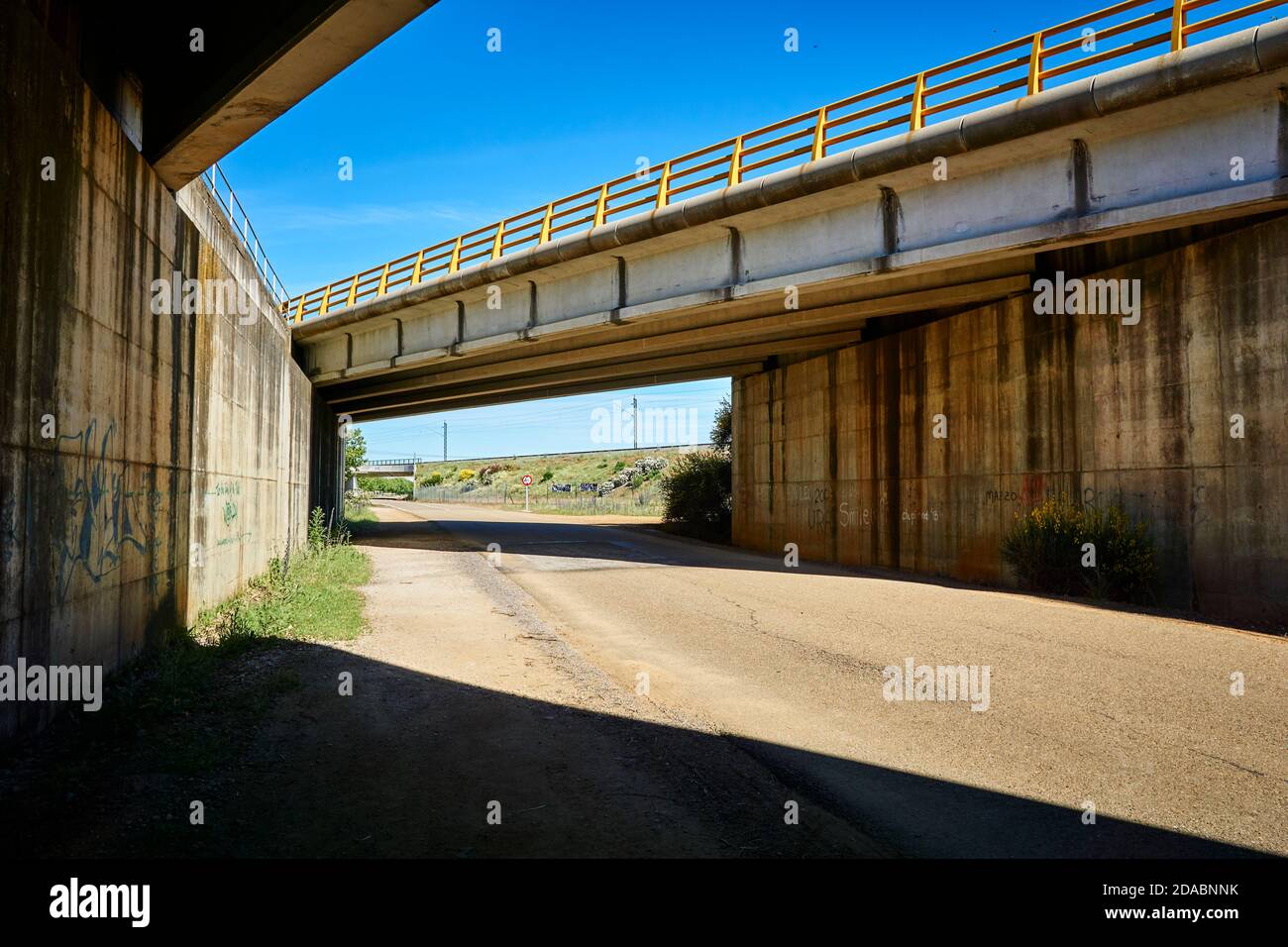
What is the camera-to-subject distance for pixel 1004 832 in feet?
13.9

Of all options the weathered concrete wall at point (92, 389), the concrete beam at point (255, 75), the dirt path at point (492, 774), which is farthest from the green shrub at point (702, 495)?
the concrete beam at point (255, 75)

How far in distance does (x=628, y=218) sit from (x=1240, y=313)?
11.2 metres

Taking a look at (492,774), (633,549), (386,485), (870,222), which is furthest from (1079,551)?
(386,485)

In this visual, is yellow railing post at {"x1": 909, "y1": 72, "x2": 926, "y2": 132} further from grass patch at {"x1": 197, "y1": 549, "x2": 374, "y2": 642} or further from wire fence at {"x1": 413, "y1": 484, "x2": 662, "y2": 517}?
wire fence at {"x1": 413, "y1": 484, "x2": 662, "y2": 517}

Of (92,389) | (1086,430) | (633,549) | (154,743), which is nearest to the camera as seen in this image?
(154,743)

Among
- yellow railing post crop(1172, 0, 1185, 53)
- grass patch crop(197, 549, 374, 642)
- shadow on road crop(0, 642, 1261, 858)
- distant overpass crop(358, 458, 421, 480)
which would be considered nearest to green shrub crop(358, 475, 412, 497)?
distant overpass crop(358, 458, 421, 480)

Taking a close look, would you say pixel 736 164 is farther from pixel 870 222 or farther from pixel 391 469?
pixel 391 469

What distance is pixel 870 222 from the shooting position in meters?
14.9

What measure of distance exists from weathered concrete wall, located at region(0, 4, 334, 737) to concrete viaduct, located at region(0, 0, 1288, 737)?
0.04m

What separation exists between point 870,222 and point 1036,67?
11.5 feet

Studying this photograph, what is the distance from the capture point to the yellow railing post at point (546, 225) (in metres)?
19.6

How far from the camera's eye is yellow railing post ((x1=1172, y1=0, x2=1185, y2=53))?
1105 centimetres

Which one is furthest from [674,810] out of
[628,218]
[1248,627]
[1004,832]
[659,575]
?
[628,218]

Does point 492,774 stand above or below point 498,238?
below
